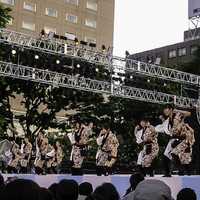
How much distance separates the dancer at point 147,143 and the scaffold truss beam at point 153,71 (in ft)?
20.9

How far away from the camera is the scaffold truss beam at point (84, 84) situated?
55.5 ft

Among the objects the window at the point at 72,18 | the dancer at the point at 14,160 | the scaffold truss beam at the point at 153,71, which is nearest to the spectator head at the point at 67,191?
the dancer at the point at 14,160

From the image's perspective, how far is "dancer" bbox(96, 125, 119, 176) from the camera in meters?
13.5

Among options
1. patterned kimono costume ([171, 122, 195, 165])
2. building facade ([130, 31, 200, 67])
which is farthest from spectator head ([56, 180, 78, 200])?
building facade ([130, 31, 200, 67])

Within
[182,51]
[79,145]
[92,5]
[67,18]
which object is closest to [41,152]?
[79,145]

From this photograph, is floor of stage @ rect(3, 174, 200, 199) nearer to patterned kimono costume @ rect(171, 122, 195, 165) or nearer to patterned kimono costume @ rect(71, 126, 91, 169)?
patterned kimono costume @ rect(171, 122, 195, 165)

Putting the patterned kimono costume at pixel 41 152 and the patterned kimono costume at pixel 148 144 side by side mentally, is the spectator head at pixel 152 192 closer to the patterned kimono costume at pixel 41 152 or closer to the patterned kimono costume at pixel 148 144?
the patterned kimono costume at pixel 148 144

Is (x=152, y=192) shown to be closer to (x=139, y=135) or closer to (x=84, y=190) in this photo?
(x=84, y=190)

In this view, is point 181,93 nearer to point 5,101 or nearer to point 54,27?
point 5,101

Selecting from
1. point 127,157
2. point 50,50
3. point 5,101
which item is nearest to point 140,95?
point 50,50

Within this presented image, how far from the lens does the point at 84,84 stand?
733 inches

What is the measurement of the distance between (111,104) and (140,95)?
5.59 meters

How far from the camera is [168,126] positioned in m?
11.7

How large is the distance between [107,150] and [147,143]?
1670mm
